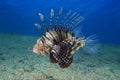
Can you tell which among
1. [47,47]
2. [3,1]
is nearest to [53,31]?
[47,47]

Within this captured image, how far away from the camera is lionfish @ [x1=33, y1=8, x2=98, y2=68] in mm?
2559

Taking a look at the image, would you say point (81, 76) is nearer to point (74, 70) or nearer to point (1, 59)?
point (74, 70)

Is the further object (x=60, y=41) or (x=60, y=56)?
(x=60, y=41)

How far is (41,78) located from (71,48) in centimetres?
311

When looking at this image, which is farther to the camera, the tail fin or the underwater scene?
the tail fin

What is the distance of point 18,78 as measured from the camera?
18.1 feet

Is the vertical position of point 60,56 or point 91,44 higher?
point 91,44

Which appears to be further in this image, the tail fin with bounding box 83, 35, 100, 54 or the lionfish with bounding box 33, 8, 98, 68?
the tail fin with bounding box 83, 35, 100, 54

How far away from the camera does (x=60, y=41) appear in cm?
272

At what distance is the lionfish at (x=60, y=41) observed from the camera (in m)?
2.56

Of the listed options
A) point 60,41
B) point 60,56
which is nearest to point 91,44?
point 60,41

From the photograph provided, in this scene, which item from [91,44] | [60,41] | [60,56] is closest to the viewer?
[60,56]

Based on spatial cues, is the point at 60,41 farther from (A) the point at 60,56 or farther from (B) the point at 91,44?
(B) the point at 91,44

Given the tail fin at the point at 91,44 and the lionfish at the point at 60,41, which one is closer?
the lionfish at the point at 60,41
